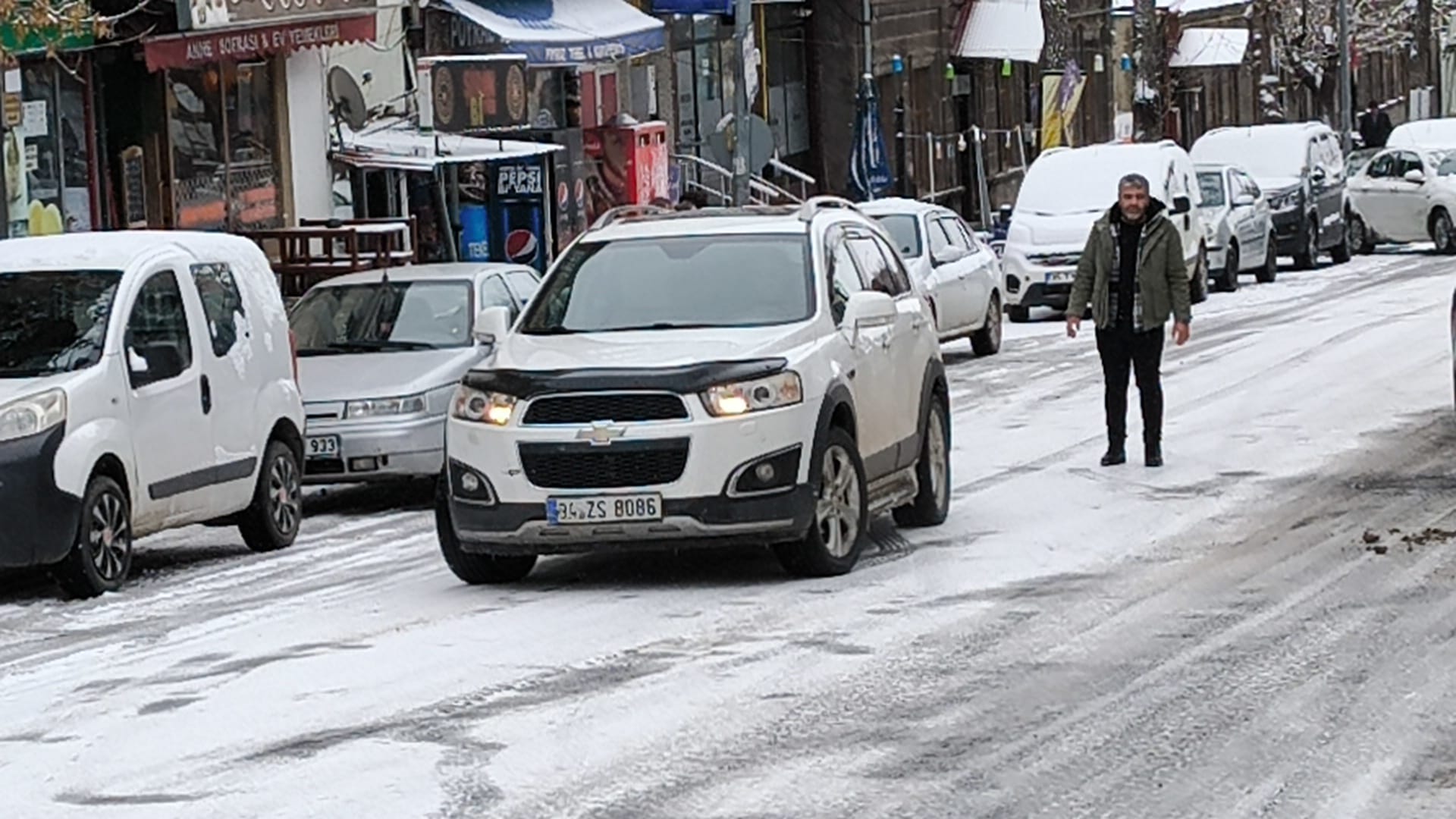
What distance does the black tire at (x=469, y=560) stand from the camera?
42.2 ft

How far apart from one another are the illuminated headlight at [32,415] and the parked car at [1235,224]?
22899 mm

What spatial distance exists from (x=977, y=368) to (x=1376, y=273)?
12981 mm

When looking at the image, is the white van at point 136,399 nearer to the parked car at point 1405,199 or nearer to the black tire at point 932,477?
the black tire at point 932,477

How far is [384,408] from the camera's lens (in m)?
17.4

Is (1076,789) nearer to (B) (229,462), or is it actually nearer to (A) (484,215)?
(B) (229,462)

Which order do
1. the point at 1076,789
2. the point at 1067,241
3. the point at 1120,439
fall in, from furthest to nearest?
the point at 1067,241
the point at 1120,439
the point at 1076,789

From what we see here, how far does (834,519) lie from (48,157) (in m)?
13.8

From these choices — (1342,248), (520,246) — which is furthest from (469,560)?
(1342,248)

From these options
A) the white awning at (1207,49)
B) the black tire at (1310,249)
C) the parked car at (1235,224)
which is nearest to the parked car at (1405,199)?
the black tire at (1310,249)

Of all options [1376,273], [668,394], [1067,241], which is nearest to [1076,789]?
[668,394]

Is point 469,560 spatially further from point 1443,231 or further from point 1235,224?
point 1443,231

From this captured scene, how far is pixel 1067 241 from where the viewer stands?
31812 mm

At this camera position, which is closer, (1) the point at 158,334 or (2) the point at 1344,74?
(1) the point at 158,334

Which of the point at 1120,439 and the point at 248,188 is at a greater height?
the point at 248,188
